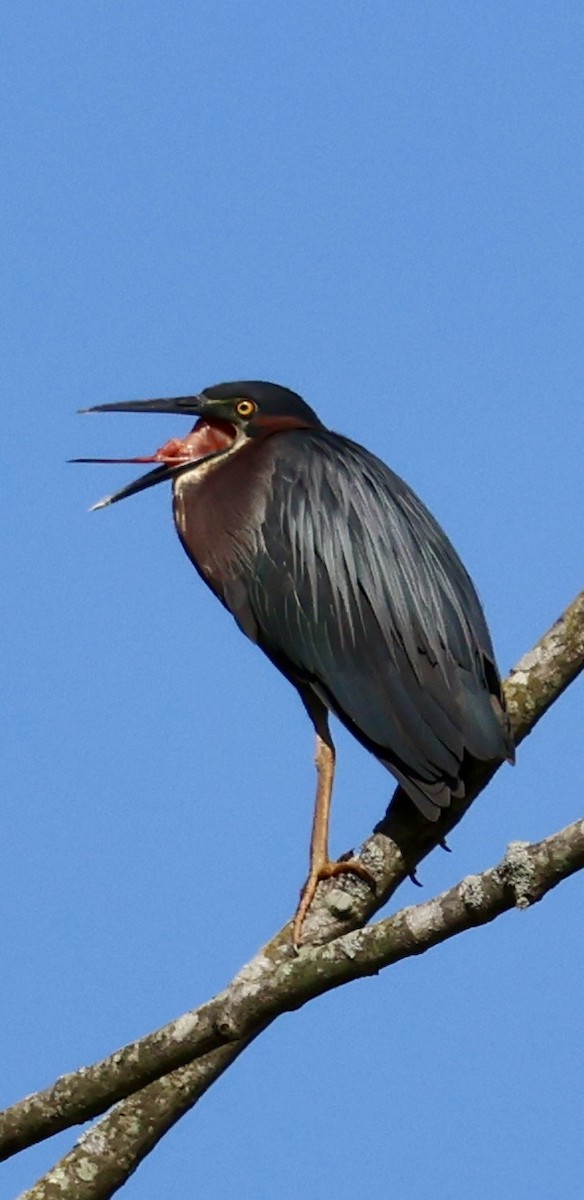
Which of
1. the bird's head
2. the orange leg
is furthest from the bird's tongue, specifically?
the orange leg

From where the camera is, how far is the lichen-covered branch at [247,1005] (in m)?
2.95

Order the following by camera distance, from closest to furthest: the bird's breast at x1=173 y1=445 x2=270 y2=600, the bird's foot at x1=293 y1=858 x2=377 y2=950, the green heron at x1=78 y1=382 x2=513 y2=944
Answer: the bird's foot at x1=293 y1=858 x2=377 y2=950 → the green heron at x1=78 y1=382 x2=513 y2=944 → the bird's breast at x1=173 y1=445 x2=270 y2=600

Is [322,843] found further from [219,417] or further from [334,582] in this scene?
[219,417]

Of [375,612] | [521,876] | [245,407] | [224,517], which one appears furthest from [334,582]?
[521,876]

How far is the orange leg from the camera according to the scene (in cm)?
435

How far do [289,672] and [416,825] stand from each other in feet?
2.86

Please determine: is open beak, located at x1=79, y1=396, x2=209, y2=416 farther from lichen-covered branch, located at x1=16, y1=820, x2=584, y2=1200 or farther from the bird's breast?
lichen-covered branch, located at x1=16, y1=820, x2=584, y2=1200

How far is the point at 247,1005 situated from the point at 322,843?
1694 mm

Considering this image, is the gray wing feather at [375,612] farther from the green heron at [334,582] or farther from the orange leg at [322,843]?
the orange leg at [322,843]

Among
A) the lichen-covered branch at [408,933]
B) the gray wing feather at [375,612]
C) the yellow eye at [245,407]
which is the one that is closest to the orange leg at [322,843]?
the gray wing feather at [375,612]

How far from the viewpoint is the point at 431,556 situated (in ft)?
17.0

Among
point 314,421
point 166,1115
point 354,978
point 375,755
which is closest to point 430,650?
point 375,755

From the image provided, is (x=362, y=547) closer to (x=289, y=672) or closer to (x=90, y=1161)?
(x=289, y=672)

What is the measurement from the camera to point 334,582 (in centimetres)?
511
